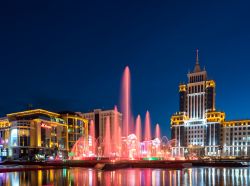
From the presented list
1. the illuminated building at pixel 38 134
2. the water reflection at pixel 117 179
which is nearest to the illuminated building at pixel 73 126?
the illuminated building at pixel 38 134

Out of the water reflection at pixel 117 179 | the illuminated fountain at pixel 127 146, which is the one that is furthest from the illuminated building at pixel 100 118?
the water reflection at pixel 117 179

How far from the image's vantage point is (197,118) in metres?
126

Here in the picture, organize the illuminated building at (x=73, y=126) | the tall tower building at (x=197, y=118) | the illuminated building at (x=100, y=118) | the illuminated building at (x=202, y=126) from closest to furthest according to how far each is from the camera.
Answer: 1. the illuminated building at (x=73, y=126)
2. the illuminated building at (x=202, y=126)
3. the tall tower building at (x=197, y=118)
4. the illuminated building at (x=100, y=118)

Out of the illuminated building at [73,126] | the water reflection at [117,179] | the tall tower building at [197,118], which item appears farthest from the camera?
the tall tower building at [197,118]

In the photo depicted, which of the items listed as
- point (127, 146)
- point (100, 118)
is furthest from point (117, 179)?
point (100, 118)

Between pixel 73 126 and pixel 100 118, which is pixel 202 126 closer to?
pixel 73 126

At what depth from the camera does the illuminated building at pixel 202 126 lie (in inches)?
4530

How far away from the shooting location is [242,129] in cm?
11481

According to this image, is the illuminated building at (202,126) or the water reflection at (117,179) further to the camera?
the illuminated building at (202,126)

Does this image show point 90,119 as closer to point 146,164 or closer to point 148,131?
point 148,131

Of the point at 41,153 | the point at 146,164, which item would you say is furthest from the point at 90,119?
the point at 146,164

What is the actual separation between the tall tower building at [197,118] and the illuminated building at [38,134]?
44.2m

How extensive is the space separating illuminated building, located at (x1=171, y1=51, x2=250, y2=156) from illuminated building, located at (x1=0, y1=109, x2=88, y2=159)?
146 ft

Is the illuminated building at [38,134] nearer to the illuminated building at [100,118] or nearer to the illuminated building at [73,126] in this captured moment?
the illuminated building at [73,126]
